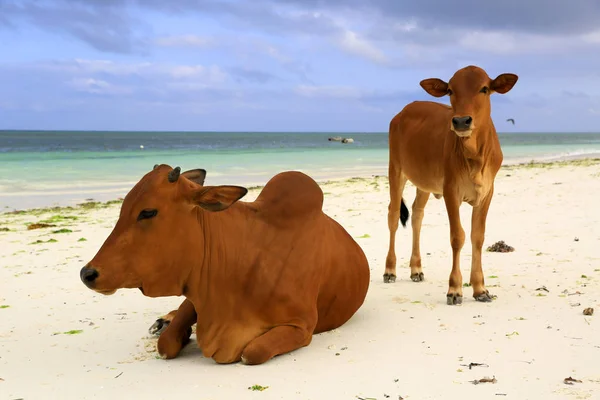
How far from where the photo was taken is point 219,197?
442 cm

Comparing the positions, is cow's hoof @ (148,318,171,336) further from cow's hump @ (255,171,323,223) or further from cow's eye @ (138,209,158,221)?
cow's eye @ (138,209,158,221)

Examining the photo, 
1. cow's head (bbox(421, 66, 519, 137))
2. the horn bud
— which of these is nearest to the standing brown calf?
cow's head (bbox(421, 66, 519, 137))

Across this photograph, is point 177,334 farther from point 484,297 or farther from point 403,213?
point 403,213

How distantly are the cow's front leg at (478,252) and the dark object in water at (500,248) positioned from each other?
6.38 feet

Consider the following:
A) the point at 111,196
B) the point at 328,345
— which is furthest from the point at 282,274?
the point at 111,196

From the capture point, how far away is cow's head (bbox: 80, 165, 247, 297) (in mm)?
4309

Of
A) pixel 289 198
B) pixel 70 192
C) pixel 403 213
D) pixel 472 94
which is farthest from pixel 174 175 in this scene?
pixel 70 192

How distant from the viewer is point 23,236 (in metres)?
11.2

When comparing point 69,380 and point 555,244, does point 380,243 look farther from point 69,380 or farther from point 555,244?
point 69,380

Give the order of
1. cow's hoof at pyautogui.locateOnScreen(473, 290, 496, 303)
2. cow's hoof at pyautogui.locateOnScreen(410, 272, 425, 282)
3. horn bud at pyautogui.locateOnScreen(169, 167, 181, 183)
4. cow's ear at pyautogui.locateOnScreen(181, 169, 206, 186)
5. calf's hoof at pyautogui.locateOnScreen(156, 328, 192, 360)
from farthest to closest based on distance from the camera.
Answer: cow's hoof at pyautogui.locateOnScreen(410, 272, 425, 282) → cow's hoof at pyautogui.locateOnScreen(473, 290, 496, 303) → cow's ear at pyautogui.locateOnScreen(181, 169, 206, 186) → calf's hoof at pyautogui.locateOnScreen(156, 328, 192, 360) → horn bud at pyautogui.locateOnScreen(169, 167, 181, 183)

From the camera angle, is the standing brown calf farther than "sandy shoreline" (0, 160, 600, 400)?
Yes

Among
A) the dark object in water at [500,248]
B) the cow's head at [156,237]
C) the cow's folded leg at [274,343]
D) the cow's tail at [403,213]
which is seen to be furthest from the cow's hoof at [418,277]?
the cow's head at [156,237]

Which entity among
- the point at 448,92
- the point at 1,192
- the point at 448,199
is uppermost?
the point at 448,92

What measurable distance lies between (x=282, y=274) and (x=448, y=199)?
2213 millimetres
